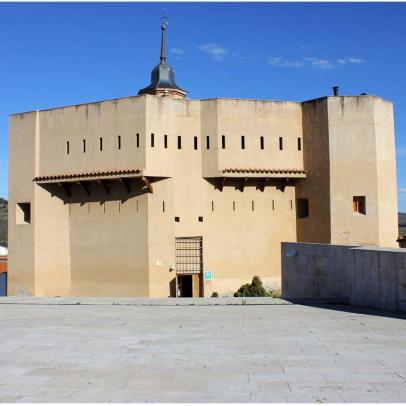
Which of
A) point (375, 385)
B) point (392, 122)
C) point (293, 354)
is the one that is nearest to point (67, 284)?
point (392, 122)

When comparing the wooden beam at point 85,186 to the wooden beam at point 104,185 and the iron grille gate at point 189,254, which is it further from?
the iron grille gate at point 189,254

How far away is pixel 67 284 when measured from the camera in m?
20.1

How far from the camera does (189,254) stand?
1925cm

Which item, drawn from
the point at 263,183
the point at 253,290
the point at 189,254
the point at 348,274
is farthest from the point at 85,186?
the point at 348,274

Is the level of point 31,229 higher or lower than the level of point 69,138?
lower

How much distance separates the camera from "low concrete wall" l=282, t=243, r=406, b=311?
7.87 metres

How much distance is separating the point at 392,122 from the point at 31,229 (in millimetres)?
13517

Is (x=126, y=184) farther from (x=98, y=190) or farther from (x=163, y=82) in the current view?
(x=163, y=82)

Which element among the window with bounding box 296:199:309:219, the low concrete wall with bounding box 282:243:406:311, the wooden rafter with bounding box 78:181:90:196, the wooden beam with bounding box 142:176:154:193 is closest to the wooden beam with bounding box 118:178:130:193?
the wooden beam with bounding box 142:176:154:193

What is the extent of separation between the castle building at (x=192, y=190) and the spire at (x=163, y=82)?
7875mm

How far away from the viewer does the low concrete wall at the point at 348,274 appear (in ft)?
25.8

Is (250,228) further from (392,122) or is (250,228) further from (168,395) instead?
(168,395)

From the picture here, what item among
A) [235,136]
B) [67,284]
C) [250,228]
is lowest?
[67,284]

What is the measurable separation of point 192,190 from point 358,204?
5725 mm
